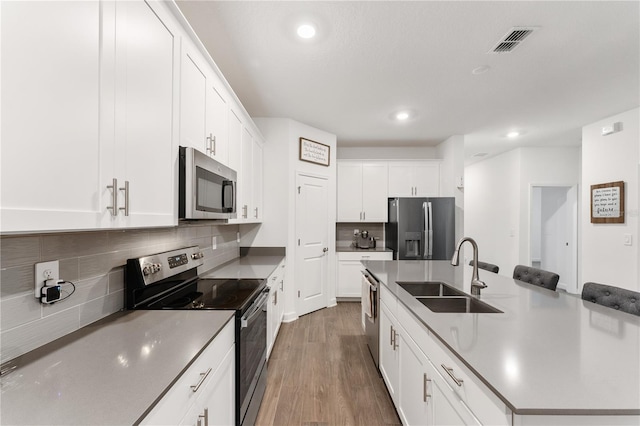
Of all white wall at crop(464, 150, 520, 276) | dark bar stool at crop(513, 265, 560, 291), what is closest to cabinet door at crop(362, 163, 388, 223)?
dark bar stool at crop(513, 265, 560, 291)

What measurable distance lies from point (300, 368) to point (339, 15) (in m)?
2.79

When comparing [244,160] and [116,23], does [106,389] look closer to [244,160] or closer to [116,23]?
[116,23]

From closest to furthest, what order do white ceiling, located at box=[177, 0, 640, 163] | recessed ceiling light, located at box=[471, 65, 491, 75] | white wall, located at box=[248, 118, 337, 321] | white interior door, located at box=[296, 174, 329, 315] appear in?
1. white ceiling, located at box=[177, 0, 640, 163]
2. recessed ceiling light, located at box=[471, 65, 491, 75]
3. white wall, located at box=[248, 118, 337, 321]
4. white interior door, located at box=[296, 174, 329, 315]

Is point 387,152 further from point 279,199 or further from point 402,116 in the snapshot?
point 279,199

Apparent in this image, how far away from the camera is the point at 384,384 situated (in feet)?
7.39

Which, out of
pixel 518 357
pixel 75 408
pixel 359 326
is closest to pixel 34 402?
pixel 75 408

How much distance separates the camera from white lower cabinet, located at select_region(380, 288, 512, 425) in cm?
88

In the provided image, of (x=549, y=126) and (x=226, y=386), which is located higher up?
(x=549, y=126)

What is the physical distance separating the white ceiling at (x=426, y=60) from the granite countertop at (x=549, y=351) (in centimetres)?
182

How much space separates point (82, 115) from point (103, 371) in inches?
31.2

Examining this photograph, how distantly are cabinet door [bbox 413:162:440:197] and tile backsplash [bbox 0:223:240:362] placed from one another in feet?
13.7

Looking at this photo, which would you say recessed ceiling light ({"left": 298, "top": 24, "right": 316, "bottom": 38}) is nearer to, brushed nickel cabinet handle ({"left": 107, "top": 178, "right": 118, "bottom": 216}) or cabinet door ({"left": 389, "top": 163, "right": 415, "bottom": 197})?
brushed nickel cabinet handle ({"left": 107, "top": 178, "right": 118, "bottom": 216})

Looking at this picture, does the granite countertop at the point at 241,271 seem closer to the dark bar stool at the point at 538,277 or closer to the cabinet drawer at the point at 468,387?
the cabinet drawer at the point at 468,387

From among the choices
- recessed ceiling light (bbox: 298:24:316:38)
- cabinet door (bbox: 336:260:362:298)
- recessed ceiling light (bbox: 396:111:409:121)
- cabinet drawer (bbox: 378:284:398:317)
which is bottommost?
cabinet door (bbox: 336:260:362:298)
